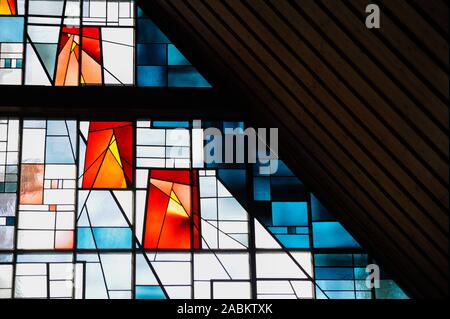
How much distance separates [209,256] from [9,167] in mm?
1814

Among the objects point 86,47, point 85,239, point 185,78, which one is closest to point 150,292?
point 85,239

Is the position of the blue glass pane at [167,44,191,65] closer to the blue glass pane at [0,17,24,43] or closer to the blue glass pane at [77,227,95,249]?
the blue glass pane at [0,17,24,43]

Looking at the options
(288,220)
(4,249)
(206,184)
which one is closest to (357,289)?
(288,220)

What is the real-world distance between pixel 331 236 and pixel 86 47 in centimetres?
270

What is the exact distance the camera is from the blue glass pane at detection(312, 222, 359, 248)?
28.5 ft

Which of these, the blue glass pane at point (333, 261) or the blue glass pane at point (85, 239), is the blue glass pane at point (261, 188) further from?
the blue glass pane at point (85, 239)

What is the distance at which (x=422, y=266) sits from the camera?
7758 mm

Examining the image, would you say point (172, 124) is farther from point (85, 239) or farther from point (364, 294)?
point (364, 294)

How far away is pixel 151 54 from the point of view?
9.16 metres

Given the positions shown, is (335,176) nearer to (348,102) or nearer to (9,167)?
(348,102)

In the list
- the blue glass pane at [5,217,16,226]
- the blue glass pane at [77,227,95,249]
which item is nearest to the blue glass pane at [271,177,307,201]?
the blue glass pane at [77,227,95,249]

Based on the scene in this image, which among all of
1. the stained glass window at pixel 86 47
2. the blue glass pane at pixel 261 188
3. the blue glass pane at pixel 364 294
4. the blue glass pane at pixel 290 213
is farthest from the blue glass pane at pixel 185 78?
the blue glass pane at pixel 364 294

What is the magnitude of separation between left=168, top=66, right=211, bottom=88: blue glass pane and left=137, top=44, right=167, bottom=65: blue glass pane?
14 centimetres
